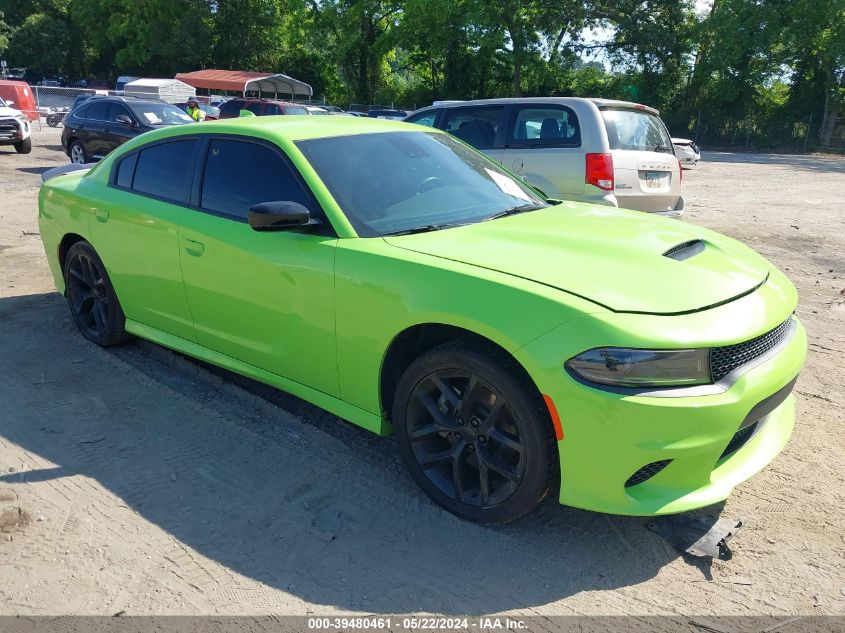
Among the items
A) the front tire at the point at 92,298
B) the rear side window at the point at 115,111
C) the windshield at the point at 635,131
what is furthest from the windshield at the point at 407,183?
the rear side window at the point at 115,111

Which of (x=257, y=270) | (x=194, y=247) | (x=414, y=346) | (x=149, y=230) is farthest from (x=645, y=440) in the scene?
(x=149, y=230)

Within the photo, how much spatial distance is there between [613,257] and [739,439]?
0.92 metres

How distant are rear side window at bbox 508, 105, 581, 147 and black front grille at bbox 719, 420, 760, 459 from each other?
552 centimetres

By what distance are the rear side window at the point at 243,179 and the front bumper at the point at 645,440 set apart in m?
1.67

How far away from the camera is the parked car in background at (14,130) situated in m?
18.3

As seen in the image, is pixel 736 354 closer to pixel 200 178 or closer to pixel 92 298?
pixel 200 178

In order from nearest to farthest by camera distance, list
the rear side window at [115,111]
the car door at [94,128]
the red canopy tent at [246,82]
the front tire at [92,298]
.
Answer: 1. the front tire at [92,298]
2. the rear side window at [115,111]
3. the car door at [94,128]
4. the red canopy tent at [246,82]

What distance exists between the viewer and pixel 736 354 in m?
2.83

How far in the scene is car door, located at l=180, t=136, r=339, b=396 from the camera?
3.49 metres

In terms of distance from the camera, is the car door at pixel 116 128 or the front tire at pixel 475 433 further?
the car door at pixel 116 128

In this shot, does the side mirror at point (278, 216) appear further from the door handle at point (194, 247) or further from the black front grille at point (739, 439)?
the black front grille at point (739, 439)

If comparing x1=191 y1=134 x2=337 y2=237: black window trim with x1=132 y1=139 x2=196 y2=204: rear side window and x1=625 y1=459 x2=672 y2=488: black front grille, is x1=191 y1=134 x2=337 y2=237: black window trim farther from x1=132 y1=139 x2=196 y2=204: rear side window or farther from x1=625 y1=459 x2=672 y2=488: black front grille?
x1=625 y1=459 x2=672 y2=488: black front grille

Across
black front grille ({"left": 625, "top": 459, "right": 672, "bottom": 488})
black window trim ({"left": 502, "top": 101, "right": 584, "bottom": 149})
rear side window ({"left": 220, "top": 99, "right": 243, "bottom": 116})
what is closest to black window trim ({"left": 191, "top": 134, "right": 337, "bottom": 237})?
black front grille ({"left": 625, "top": 459, "right": 672, "bottom": 488})

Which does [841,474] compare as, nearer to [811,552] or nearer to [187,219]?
[811,552]
